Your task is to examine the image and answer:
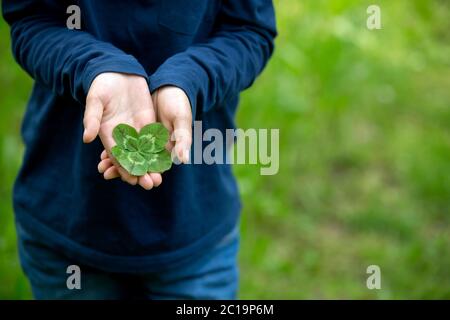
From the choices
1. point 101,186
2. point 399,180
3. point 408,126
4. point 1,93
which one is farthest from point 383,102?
point 101,186

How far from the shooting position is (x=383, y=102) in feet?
8.28

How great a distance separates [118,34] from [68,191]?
30cm

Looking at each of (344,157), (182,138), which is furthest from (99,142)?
(344,157)

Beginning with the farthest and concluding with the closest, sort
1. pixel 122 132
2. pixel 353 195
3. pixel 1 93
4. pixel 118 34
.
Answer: pixel 1 93 → pixel 353 195 → pixel 118 34 → pixel 122 132

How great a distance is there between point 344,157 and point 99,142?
55.9 inches

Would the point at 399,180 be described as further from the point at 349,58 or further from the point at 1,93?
the point at 1,93

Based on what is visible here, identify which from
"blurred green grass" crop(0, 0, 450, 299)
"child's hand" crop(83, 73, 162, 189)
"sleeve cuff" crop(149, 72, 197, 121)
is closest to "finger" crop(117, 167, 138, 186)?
"child's hand" crop(83, 73, 162, 189)

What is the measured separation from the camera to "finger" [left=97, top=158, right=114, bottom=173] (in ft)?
2.90

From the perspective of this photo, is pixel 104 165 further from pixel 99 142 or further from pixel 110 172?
pixel 99 142

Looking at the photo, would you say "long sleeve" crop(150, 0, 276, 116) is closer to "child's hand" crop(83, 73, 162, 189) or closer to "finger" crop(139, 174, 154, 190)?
"child's hand" crop(83, 73, 162, 189)

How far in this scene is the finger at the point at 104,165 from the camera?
88cm

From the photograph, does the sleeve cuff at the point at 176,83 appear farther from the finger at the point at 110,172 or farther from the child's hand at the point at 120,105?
the finger at the point at 110,172

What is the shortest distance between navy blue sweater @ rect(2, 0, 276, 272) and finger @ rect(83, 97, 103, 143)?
0.14m

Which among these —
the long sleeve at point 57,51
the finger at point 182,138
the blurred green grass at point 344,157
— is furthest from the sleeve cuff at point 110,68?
the blurred green grass at point 344,157
